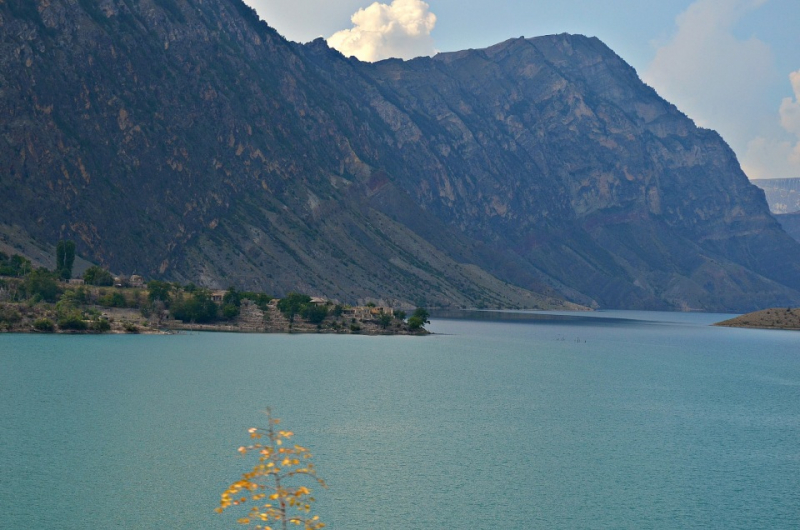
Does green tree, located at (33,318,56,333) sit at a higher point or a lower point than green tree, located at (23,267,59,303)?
lower

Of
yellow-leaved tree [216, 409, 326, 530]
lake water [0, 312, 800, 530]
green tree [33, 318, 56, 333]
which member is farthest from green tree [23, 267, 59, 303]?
yellow-leaved tree [216, 409, 326, 530]

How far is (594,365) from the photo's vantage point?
157 metres

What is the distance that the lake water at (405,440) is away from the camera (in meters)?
55.9

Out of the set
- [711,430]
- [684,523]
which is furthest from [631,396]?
[684,523]

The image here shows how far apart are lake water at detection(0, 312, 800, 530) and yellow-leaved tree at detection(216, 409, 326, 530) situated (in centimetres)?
229

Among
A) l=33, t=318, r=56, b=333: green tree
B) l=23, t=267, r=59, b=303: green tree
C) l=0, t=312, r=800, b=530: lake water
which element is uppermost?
l=23, t=267, r=59, b=303: green tree

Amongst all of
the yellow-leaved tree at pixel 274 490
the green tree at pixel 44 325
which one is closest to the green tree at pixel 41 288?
the green tree at pixel 44 325

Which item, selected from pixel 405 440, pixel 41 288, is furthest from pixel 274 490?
pixel 41 288

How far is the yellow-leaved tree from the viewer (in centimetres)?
2499

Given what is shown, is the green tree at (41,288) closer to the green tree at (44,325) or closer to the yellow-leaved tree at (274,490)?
the green tree at (44,325)

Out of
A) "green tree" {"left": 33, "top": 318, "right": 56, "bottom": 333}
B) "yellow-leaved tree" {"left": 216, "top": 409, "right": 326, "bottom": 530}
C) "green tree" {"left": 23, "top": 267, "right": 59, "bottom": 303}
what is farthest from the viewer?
"green tree" {"left": 23, "top": 267, "right": 59, "bottom": 303}

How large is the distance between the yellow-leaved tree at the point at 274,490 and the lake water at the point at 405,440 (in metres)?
2.29

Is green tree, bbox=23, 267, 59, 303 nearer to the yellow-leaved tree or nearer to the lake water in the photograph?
the lake water

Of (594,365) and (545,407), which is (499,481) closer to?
(545,407)
